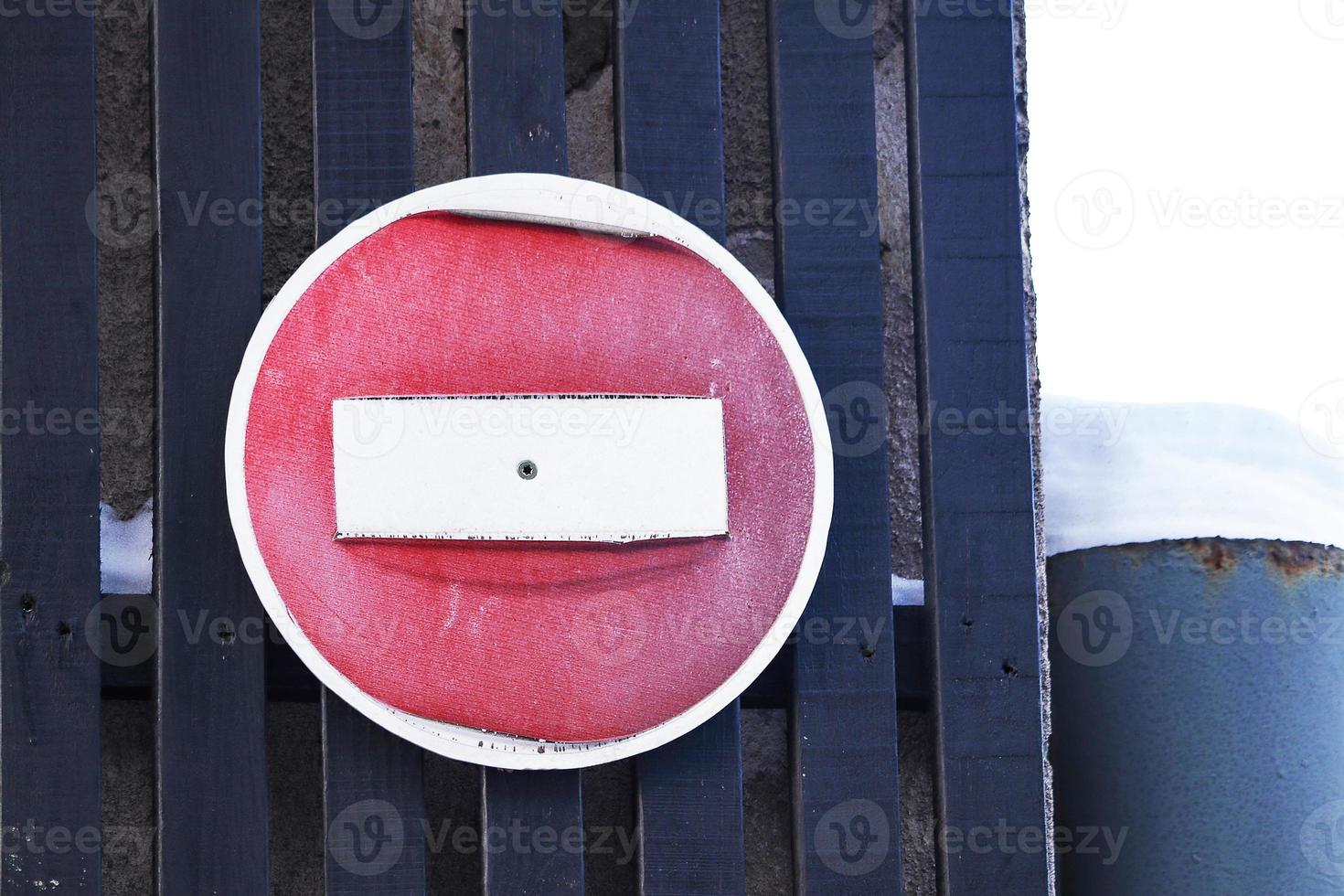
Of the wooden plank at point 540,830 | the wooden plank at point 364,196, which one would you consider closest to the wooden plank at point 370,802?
the wooden plank at point 364,196

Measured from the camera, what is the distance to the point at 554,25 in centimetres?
145

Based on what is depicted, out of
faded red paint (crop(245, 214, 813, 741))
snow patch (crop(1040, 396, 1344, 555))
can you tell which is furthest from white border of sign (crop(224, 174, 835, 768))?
snow patch (crop(1040, 396, 1344, 555))

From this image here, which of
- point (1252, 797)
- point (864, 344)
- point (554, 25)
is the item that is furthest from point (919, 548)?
point (554, 25)

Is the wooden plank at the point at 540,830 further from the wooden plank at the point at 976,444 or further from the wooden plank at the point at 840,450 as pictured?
the wooden plank at the point at 976,444

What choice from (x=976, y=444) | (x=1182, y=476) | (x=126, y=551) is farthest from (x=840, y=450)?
(x=126, y=551)

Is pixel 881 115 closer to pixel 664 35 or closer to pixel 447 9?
pixel 664 35

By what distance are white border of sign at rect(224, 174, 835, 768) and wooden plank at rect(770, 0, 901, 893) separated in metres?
0.08

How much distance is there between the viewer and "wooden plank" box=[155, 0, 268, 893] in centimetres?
138

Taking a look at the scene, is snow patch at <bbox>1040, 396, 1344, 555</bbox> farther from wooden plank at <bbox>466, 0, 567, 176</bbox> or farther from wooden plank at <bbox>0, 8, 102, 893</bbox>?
wooden plank at <bbox>0, 8, 102, 893</bbox>

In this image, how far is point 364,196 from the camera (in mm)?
1429

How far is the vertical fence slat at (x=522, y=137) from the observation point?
1366 millimetres

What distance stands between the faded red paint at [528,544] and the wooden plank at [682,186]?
0.09 meters

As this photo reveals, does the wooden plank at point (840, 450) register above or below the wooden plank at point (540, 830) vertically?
above

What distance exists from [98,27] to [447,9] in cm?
48
